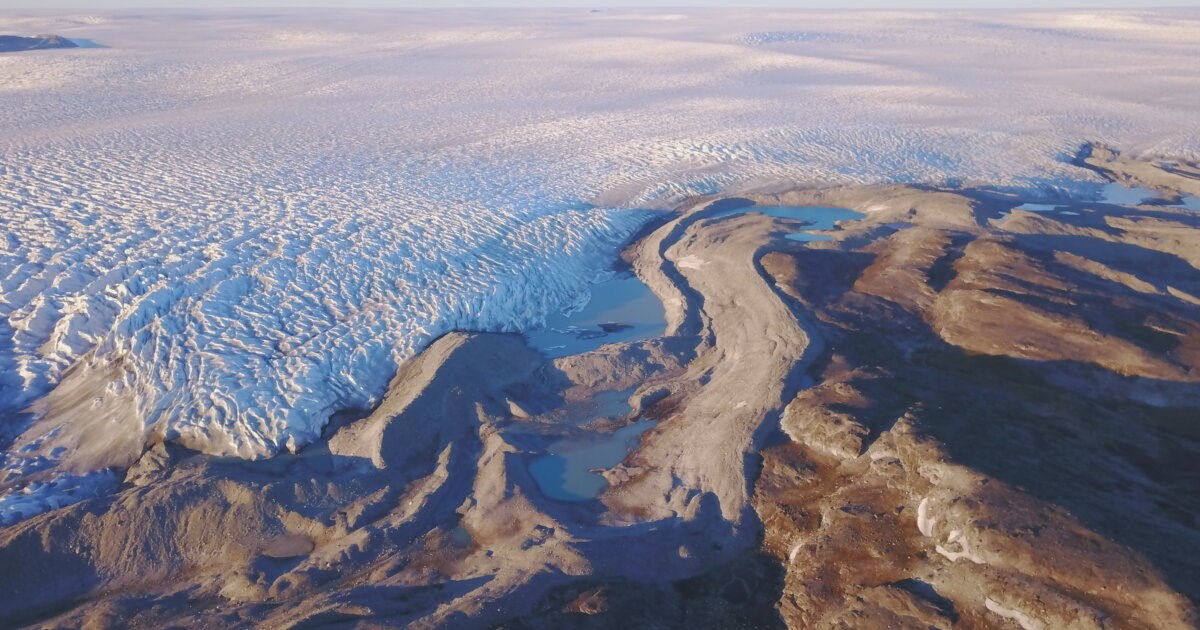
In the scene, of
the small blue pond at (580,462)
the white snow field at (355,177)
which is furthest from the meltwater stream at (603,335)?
the white snow field at (355,177)

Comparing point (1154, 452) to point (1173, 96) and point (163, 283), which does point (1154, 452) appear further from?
point (1173, 96)

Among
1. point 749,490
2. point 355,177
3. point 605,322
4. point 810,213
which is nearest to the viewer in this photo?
point 749,490

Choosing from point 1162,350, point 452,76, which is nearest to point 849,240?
point 1162,350

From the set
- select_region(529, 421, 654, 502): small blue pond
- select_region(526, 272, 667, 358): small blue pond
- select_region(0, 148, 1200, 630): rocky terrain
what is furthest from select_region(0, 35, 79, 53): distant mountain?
select_region(529, 421, 654, 502): small blue pond

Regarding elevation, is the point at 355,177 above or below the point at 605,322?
above

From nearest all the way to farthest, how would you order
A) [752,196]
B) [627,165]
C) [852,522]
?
[852,522] < [752,196] < [627,165]

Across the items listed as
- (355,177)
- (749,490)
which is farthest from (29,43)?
(749,490)

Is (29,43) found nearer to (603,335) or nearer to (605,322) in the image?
(605,322)
